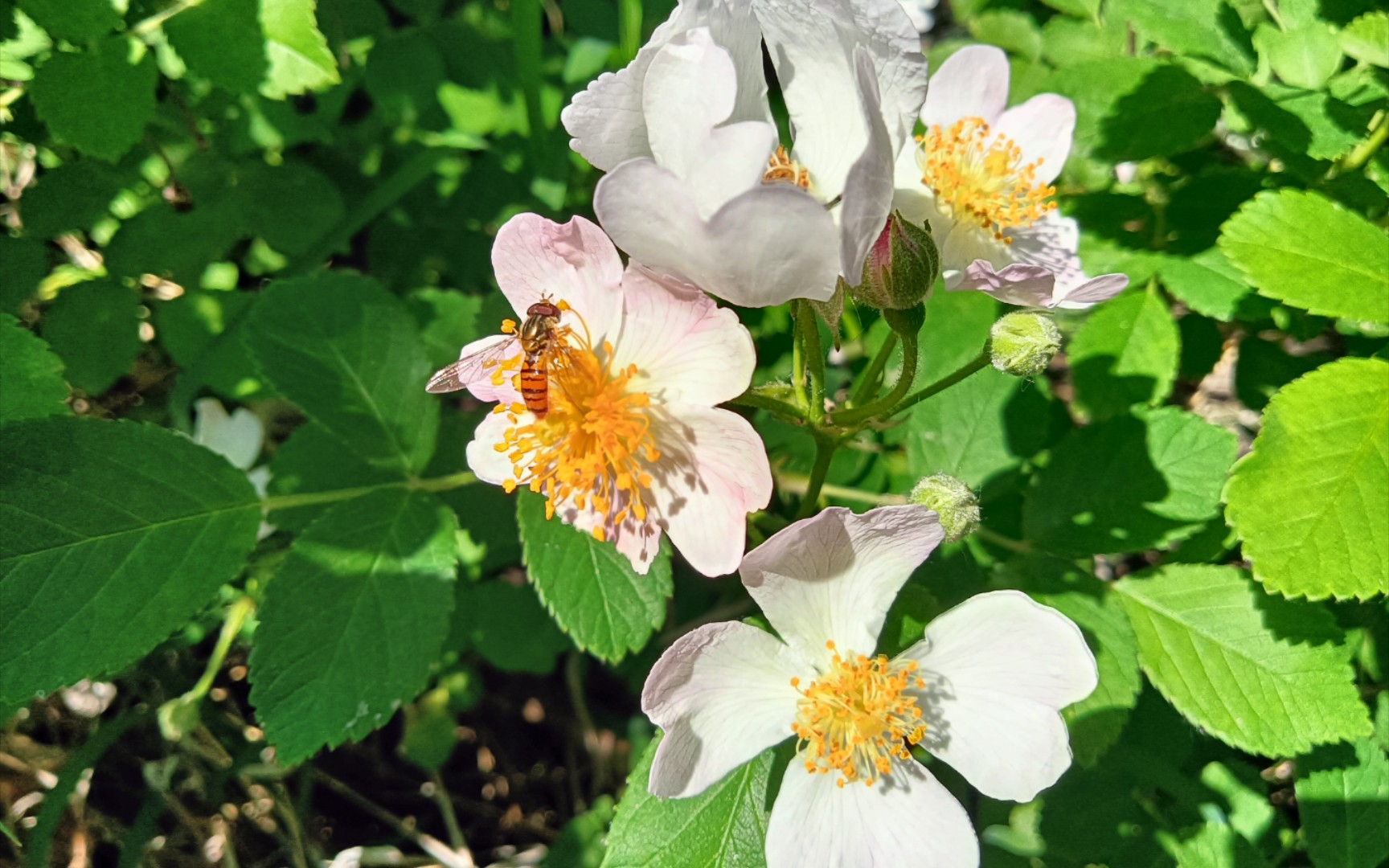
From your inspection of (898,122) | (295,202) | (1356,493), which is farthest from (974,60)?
(295,202)

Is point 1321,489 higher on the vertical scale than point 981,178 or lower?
lower

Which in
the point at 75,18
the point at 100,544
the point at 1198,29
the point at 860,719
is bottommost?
the point at 860,719

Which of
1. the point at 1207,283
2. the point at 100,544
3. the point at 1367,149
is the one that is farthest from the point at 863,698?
the point at 1367,149

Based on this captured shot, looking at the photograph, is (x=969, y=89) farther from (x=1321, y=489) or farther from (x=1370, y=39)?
(x=1321, y=489)

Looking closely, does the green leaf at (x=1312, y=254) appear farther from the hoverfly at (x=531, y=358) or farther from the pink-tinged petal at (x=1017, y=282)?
the hoverfly at (x=531, y=358)

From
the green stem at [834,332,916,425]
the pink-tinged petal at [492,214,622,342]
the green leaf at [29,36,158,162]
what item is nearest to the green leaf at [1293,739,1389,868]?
the green stem at [834,332,916,425]

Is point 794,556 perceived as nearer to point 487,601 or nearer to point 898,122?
point 898,122
